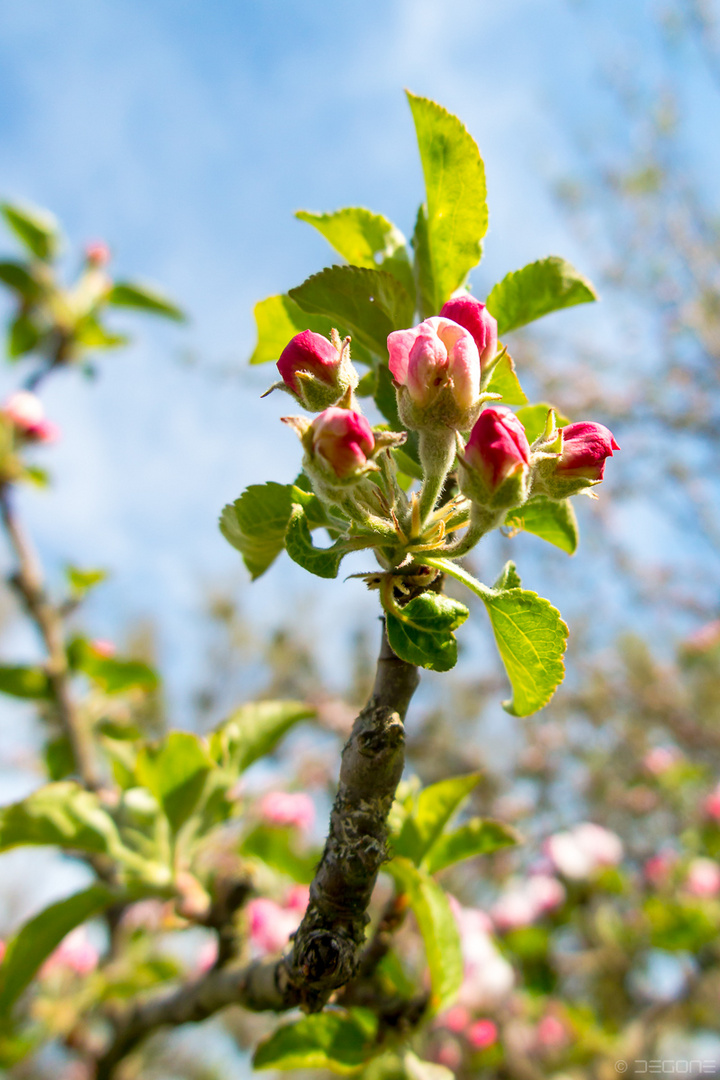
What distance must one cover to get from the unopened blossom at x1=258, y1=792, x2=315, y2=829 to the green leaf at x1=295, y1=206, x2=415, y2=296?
6.57 ft

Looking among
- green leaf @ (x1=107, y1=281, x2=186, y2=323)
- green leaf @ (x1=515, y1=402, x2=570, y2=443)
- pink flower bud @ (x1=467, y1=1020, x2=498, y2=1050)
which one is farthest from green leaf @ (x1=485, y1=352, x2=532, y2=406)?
pink flower bud @ (x1=467, y1=1020, x2=498, y2=1050)

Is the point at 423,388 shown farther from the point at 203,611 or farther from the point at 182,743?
the point at 203,611

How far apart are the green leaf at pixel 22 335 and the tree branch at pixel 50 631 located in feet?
2.19

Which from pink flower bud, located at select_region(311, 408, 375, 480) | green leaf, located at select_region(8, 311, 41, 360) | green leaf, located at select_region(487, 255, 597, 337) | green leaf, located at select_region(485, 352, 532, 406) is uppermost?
green leaf, located at select_region(8, 311, 41, 360)

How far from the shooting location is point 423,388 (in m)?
0.70

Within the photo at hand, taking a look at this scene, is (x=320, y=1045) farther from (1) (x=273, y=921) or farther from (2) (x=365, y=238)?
(2) (x=365, y=238)

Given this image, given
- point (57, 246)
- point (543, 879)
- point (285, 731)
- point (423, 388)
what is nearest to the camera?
point (423, 388)

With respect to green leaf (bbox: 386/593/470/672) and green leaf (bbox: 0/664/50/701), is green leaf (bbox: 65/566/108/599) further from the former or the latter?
green leaf (bbox: 386/593/470/672)

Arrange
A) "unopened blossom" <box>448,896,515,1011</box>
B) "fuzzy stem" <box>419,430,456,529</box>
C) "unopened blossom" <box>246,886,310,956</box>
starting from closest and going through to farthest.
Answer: "fuzzy stem" <box>419,430,456,529</box> < "unopened blossom" <box>246,886,310,956</box> < "unopened blossom" <box>448,896,515,1011</box>

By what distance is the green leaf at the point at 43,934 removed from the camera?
43.8 inches

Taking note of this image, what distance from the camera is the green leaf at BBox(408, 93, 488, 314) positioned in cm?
83

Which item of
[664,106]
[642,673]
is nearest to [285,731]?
[642,673]

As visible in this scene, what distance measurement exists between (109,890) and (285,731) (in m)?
0.37

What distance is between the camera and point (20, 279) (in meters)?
2.46
